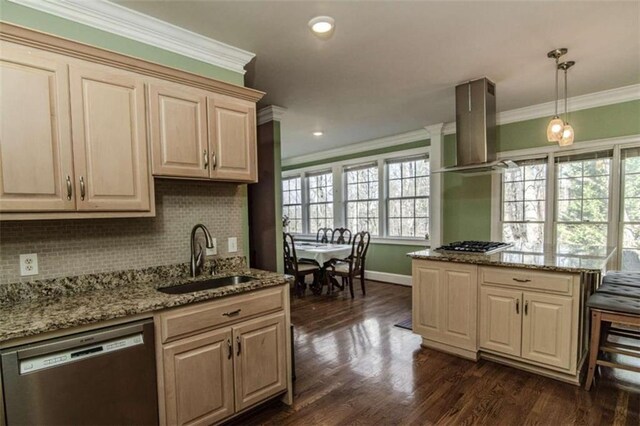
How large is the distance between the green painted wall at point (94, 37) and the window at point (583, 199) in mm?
4030

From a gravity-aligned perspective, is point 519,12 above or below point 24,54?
above

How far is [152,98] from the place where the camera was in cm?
189

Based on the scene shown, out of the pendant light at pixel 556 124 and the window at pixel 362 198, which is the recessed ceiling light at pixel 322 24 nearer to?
the pendant light at pixel 556 124

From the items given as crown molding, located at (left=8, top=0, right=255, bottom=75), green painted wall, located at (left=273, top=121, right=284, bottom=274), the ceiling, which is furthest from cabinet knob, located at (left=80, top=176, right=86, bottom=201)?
green painted wall, located at (left=273, top=121, right=284, bottom=274)

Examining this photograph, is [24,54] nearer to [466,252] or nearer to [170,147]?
[170,147]

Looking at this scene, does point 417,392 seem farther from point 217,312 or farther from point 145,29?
point 145,29

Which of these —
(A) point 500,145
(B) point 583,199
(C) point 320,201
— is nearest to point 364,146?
(C) point 320,201

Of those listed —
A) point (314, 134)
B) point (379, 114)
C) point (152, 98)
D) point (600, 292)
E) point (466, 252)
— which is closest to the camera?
point (152, 98)

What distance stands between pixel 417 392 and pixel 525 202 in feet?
10.1

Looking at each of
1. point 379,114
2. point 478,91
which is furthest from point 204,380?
point 379,114

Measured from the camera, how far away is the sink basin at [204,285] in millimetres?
2012

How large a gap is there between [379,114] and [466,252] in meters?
2.18

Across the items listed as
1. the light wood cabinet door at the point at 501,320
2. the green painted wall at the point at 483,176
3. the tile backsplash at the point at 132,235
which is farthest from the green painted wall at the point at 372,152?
the tile backsplash at the point at 132,235

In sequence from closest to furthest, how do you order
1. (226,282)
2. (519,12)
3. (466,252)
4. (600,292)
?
(519,12), (226,282), (600,292), (466,252)
